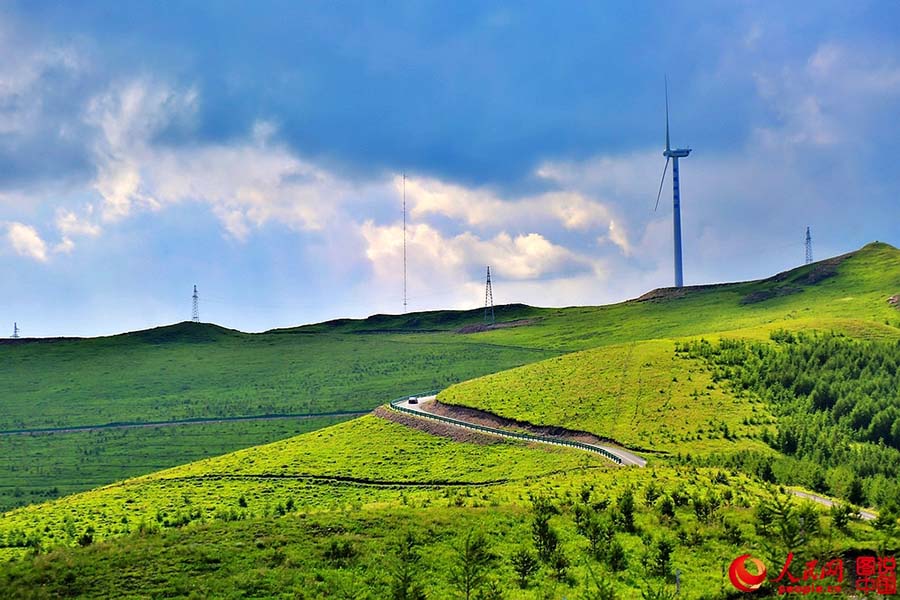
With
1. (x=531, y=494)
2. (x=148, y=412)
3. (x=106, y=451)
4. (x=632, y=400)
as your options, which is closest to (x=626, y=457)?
(x=632, y=400)

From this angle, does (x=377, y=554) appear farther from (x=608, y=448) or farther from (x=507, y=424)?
(x=507, y=424)

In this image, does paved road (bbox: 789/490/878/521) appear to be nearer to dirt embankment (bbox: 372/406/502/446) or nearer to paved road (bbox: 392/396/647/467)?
paved road (bbox: 392/396/647/467)

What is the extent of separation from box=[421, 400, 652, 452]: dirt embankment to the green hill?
1.52 meters

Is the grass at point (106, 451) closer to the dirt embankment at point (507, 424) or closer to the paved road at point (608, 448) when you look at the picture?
the paved road at point (608, 448)

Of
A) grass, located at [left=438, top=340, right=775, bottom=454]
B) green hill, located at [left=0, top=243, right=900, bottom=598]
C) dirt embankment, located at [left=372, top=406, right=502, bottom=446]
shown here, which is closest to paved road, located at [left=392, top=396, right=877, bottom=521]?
green hill, located at [left=0, top=243, right=900, bottom=598]

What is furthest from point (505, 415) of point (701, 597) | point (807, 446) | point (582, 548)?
point (701, 597)

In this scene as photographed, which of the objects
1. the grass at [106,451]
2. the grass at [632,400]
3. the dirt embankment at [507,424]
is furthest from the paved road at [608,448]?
the grass at [106,451]

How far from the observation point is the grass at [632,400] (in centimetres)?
8788

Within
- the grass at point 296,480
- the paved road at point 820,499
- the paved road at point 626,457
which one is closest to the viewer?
the paved road at point 820,499

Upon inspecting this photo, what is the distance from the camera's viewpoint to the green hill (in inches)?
1495

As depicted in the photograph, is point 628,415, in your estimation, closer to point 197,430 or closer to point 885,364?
point 885,364

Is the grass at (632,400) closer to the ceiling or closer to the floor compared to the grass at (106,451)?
closer to the ceiling

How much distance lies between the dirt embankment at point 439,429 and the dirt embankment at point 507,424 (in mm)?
4674

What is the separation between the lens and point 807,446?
81500 millimetres
